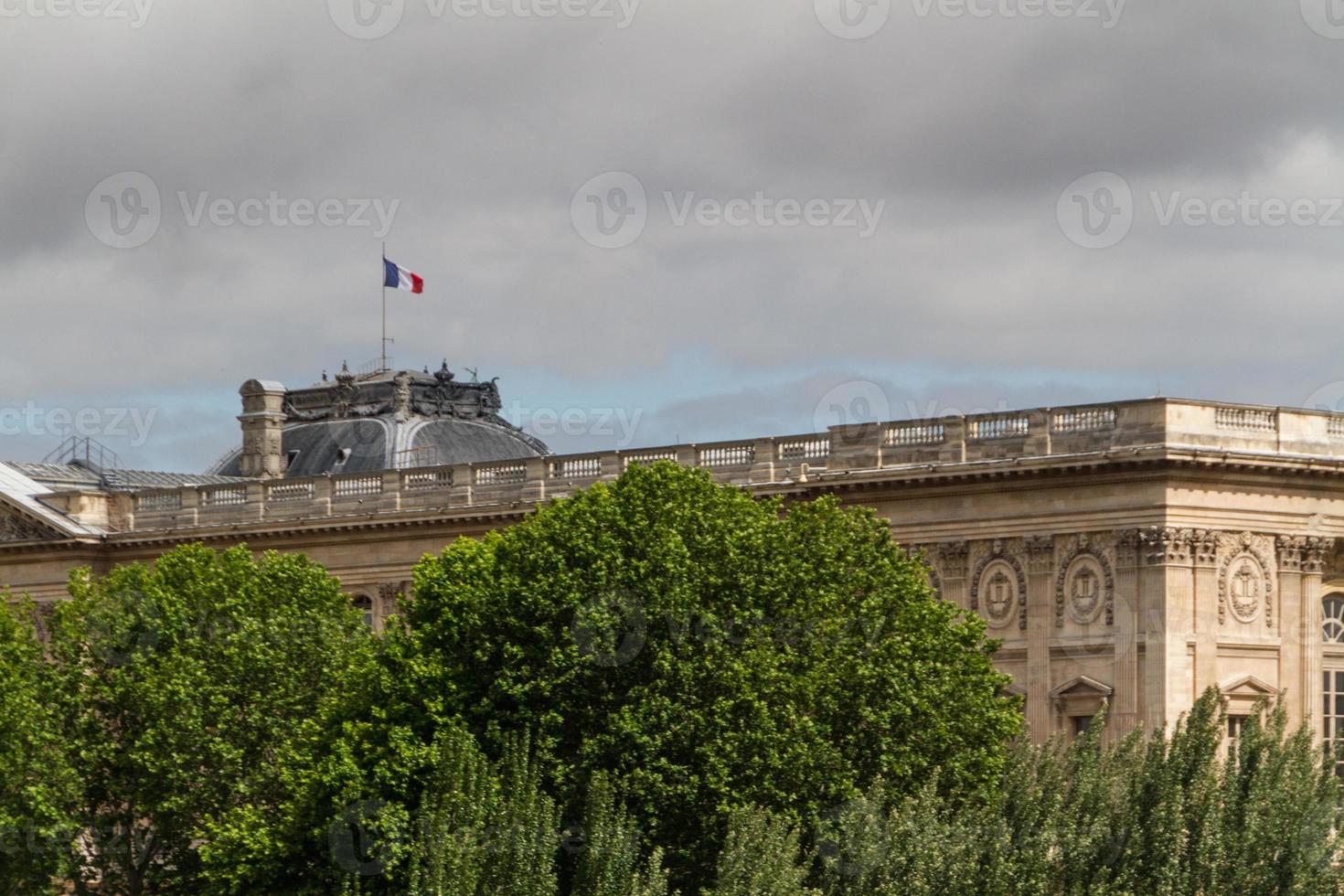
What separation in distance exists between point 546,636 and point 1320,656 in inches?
816

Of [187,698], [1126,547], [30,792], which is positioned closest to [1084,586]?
[1126,547]

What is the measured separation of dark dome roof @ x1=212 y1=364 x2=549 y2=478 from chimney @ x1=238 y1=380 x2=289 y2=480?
0.71m

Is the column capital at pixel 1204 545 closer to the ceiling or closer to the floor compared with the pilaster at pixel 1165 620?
closer to the ceiling


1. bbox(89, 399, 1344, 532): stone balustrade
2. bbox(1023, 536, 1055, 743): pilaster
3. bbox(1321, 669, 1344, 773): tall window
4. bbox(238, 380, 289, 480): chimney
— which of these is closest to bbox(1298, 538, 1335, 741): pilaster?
bbox(1321, 669, 1344, 773): tall window

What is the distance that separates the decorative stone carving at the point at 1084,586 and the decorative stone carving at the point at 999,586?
3.52 ft

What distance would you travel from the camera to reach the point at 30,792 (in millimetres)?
76188

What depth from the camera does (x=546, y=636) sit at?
223ft

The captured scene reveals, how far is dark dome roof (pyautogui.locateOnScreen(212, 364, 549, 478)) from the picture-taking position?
109562mm

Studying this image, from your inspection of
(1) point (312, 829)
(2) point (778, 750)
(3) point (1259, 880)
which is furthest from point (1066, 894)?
(1) point (312, 829)

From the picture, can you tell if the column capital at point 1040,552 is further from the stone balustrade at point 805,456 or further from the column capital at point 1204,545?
the column capital at point 1204,545

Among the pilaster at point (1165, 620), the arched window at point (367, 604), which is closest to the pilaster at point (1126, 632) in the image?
the pilaster at point (1165, 620)

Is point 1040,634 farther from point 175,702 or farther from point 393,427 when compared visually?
point 393,427

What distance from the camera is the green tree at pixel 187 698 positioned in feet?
253

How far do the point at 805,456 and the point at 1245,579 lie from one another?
42.8ft
